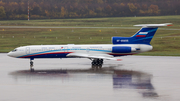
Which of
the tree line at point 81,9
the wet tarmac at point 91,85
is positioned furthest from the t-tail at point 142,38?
the tree line at point 81,9

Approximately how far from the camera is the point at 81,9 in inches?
5915

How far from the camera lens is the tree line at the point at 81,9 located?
456 ft

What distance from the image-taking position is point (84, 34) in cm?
8012

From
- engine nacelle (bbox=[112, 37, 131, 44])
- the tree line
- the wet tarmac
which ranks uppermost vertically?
the tree line

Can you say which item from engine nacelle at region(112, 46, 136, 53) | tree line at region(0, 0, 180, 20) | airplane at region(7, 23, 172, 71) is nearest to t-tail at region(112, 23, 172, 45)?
airplane at region(7, 23, 172, 71)

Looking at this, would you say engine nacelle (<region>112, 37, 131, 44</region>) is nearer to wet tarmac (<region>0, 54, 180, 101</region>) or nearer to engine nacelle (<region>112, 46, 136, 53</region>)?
engine nacelle (<region>112, 46, 136, 53</region>)

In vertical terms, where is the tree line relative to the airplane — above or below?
above

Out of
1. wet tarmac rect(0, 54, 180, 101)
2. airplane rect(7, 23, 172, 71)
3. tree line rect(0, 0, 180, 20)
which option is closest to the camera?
wet tarmac rect(0, 54, 180, 101)

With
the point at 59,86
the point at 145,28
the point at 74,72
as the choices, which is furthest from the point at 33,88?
the point at 145,28

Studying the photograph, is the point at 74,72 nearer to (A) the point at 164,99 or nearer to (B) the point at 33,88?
(B) the point at 33,88

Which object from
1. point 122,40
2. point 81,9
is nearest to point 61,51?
point 122,40

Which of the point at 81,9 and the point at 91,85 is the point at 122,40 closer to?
the point at 91,85

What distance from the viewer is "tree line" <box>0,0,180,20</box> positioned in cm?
13912

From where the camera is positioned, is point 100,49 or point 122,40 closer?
point 100,49
